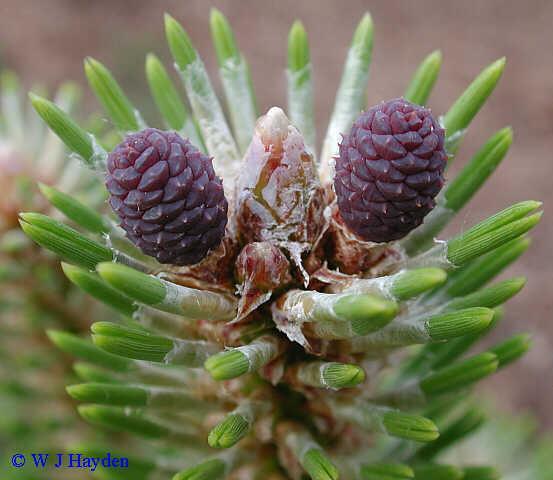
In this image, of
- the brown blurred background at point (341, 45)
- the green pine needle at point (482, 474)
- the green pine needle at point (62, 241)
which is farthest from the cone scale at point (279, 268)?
the brown blurred background at point (341, 45)

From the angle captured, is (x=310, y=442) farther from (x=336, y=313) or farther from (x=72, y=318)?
(x=72, y=318)

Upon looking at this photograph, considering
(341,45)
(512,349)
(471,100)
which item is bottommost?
(512,349)

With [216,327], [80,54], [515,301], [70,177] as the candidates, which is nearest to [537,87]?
[515,301]

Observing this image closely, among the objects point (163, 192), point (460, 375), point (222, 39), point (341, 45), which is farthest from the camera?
point (341, 45)

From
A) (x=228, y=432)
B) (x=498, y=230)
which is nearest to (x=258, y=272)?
(x=228, y=432)

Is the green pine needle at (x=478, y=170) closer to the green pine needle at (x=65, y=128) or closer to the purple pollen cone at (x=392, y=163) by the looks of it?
the purple pollen cone at (x=392, y=163)

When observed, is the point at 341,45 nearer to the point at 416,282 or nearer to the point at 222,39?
the point at 222,39

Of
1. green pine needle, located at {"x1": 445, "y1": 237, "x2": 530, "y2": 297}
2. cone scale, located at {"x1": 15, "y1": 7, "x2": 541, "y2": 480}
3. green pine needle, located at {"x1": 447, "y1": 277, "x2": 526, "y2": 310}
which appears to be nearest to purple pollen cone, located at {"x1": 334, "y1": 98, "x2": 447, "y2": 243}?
cone scale, located at {"x1": 15, "y1": 7, "x2": 541, "y2": 480}
